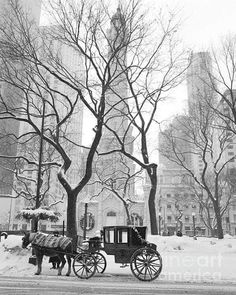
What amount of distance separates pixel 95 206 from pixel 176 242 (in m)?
36.6

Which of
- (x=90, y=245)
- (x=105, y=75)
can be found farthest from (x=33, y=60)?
(x=90, y=245)

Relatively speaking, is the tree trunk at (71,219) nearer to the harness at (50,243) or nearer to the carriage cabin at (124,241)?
the harness at (50,243)

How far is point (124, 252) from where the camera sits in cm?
1047

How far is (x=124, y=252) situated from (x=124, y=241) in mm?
379

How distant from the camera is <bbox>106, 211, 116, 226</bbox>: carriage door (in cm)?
5410

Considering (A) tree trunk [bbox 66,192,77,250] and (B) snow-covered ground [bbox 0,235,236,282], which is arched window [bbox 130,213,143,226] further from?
(A) tree trunk [bbox 66,192,77,250]

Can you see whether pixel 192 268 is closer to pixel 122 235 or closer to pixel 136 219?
pixel 122 235

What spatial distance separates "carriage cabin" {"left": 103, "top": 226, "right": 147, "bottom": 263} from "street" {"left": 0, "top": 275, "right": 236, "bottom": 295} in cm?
80

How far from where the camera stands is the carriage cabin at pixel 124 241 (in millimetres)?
10461

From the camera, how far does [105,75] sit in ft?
58.0

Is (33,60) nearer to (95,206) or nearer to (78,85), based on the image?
(78,85)

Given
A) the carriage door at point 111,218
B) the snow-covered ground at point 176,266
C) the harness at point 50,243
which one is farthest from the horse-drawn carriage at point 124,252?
the carriage door at point 111,218

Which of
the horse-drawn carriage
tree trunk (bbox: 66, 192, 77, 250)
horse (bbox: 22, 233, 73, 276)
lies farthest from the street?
tree trunk (bbox: 66, 192, 77, 250)

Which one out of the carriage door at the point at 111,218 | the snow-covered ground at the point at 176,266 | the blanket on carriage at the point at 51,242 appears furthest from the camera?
the carriage door at the point at 111,218
